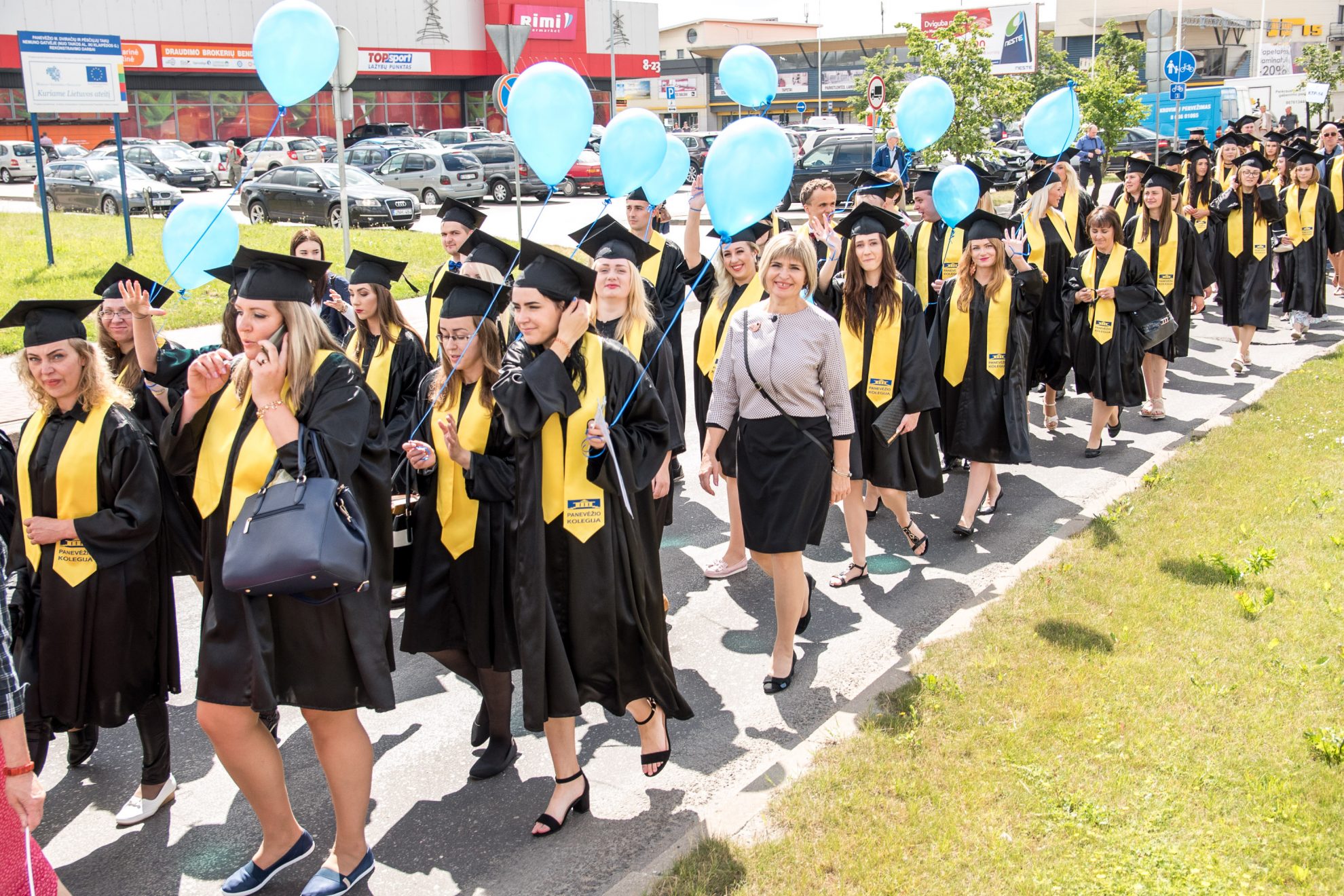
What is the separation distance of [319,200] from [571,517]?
2017 cm

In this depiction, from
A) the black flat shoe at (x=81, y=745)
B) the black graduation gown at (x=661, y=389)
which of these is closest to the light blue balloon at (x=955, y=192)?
the black graduation gown at (x=661, y=389)

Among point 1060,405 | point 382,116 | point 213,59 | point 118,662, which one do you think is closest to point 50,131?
point 213,59

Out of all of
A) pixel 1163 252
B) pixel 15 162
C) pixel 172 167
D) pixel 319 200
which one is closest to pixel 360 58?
pixel 15 162

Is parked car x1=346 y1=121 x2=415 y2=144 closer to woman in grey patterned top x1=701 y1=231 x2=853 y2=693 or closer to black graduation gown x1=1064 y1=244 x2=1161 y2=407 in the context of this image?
black graduation gown x1=1064 y1=244 x2=1161 y2=407

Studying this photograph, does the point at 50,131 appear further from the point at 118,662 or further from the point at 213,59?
the point at 118,662

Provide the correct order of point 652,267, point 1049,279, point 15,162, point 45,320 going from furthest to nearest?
point 15,162, point 1049,279, point 652,267, point 45,320

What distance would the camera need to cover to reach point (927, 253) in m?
8.88

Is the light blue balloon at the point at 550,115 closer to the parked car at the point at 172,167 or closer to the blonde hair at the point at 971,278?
the blonde hair at the point at 971,278

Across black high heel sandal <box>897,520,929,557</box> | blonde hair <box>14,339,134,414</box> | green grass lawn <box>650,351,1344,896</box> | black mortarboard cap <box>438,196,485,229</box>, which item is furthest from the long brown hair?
blonde hair <box>14,339,134,414</box>

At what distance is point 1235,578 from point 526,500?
3.83 metres

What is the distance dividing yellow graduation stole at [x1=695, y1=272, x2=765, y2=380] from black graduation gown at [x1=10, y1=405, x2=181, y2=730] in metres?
3.00

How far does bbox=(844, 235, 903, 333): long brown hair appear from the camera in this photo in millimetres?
6184

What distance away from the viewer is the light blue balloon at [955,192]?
25.2 ft

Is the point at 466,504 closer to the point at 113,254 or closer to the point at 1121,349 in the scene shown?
the point at 1121,349
